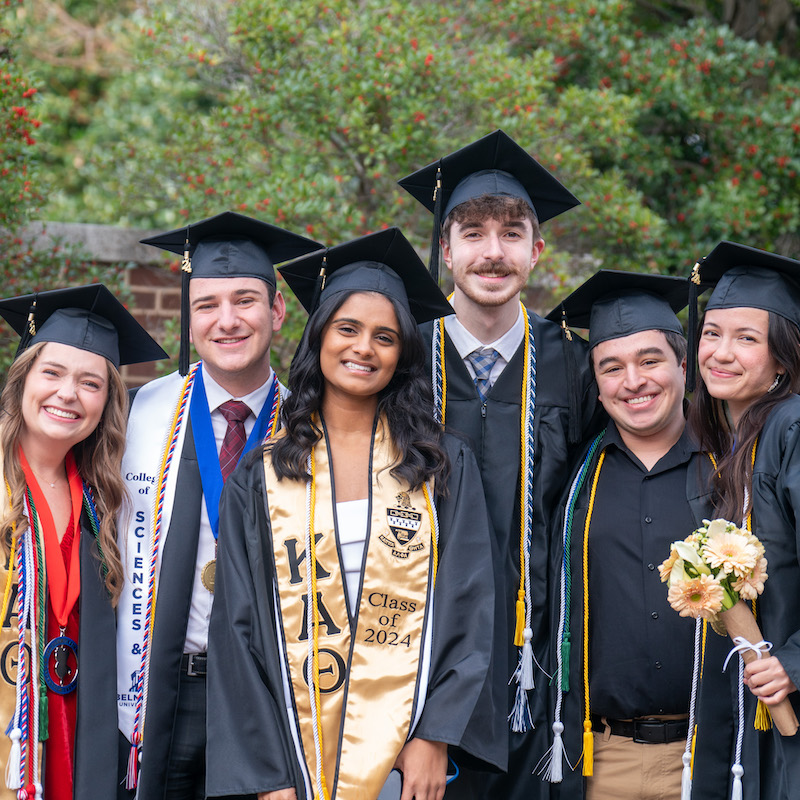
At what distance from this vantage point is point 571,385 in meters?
3.51

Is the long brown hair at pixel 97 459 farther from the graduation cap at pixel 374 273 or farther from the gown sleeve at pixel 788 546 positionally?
the gown sleeve at pixel 788 546

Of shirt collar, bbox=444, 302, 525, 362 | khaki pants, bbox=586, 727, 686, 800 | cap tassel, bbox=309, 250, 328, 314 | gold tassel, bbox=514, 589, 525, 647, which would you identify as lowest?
khaki pants, bbox=586, 727, 686, 800

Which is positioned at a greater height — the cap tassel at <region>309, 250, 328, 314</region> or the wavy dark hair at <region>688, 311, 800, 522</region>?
the cap tassel at <region>309, 250, 328, 314</region>

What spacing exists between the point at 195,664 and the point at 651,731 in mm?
1456

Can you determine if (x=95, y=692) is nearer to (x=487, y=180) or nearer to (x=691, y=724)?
(x=691, y=724)

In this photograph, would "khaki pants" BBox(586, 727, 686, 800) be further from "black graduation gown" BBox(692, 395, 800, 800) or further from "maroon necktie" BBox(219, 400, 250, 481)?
"maroon necktie" BBox(219, 400, 250, 481)

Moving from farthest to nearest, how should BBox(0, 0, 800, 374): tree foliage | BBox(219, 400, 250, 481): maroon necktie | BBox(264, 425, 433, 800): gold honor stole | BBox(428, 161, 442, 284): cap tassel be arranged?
BBox(0, 0, 800, 374): tree foliage, BBox(428, 161, 442, 284): cap tassel, BBox(219, 400, 250, 481): maroon necktie, BBox(264, 425, 433, 800): gold honor stole

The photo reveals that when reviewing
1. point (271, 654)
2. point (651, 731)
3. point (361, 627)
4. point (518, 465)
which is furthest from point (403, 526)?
point (651, 731)

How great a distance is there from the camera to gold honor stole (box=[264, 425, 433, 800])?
2652 mm

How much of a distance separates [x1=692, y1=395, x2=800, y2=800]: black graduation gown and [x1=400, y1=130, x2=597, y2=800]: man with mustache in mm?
559

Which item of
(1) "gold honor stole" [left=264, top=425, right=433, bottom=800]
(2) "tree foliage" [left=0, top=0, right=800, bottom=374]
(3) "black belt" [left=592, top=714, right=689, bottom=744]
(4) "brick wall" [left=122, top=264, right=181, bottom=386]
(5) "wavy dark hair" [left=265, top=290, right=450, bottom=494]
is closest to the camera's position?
(1) "gold honor stole" [left=264, top=425, right=433, bottom=800]

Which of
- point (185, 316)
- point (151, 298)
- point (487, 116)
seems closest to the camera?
point (185, 316)

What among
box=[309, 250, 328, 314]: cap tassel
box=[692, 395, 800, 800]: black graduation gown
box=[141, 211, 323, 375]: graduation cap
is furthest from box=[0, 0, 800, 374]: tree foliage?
box=[692, 395, 800, 800]: black graduation gown

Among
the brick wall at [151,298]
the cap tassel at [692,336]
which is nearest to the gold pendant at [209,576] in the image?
the cap tassel at [692,336]
